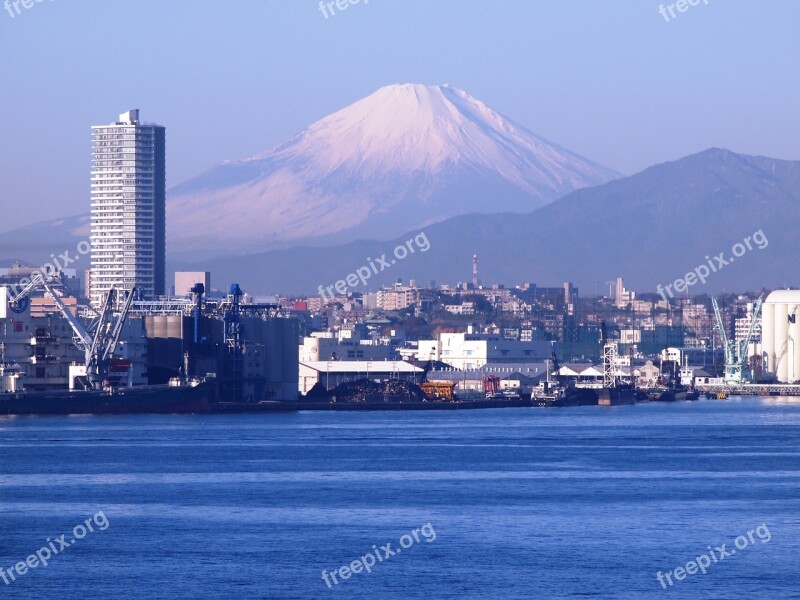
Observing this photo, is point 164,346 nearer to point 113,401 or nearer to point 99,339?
point 99,339

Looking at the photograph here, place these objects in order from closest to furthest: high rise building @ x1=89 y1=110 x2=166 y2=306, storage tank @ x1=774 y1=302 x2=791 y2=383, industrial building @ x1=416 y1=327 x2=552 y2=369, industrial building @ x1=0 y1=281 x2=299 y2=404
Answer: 1. industrial building @ x1=0 y1=281 x2=299 y2=404
2. industrial building @ x1=416 y1=327 x2=552 y2=369
3. storage tank @ x1=774 y1=302 x2=791 y2=383
4. high rise building @ x1=89 y1=110 x2=166 y2=306

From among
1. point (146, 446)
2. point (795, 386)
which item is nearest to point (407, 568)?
point (146, 446)

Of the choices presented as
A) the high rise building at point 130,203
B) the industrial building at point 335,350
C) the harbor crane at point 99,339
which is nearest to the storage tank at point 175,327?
the harbor crane at point 99,339

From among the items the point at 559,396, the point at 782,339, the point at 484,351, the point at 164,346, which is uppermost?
the point at 782,339

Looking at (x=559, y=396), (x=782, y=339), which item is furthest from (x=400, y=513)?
(x=782, y=339)

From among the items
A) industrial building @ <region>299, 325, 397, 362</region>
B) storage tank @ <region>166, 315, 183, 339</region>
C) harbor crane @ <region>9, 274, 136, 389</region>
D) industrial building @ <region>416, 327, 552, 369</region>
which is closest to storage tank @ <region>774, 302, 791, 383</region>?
industrial building @ <region>416, 327, 552, 369</region>

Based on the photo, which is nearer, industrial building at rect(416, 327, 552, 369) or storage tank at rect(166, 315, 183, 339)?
storage tank at rect(166, 315, 183, 339)

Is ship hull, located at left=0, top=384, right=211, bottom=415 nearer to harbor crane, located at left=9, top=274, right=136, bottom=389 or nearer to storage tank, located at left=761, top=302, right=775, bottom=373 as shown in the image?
harbor crane, located at left=9, top=274, right=136, bottom=389
